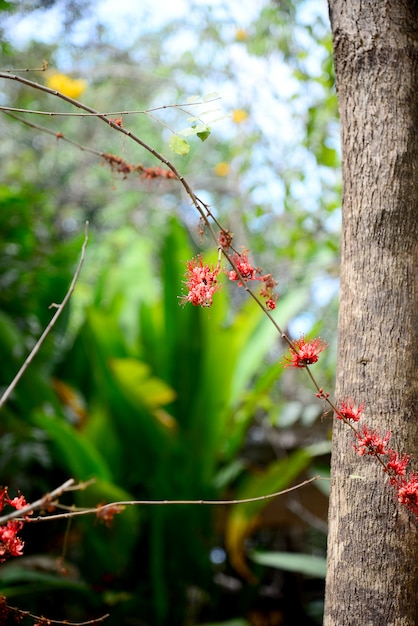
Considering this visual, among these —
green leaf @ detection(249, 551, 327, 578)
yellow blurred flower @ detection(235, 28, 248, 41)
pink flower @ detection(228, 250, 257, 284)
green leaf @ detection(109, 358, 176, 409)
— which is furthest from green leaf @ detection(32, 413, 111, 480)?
yellow blurred flower @ detection(235, 28, 248, 41)

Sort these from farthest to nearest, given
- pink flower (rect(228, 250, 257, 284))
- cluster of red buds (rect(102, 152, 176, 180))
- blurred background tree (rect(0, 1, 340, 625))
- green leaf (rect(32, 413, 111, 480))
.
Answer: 1. blurred background tree (rect(0, 1, 340, 625))
2. green leaf (rect(32, 413, 111, 480))
3. cluster of red buds (rect(102, 152, 176, 180))
4. pink flower (rect(228, 250, 257, 284))

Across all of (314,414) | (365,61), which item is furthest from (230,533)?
(365,61)

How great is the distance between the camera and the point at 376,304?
2.66 feet

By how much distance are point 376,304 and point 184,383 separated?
1712mm

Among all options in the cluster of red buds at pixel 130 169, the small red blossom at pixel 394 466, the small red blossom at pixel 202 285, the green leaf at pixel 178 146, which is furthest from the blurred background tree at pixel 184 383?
the small red blossom at pixel 394 466

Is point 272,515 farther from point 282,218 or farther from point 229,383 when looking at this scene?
point 282,218

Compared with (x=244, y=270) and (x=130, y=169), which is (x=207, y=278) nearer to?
(x=244, y=270)

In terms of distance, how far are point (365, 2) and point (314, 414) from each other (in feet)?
5.68

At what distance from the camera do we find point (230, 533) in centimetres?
230

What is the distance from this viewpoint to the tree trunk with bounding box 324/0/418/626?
749 millimetres

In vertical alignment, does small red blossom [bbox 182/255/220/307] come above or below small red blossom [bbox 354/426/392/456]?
above

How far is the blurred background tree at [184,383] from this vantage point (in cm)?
219

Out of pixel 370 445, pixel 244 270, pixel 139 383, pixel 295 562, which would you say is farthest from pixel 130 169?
pixel 295 562

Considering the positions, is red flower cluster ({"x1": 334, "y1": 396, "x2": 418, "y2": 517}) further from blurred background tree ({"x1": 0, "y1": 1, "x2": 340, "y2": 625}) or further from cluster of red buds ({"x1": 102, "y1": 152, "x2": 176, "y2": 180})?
blurred background tree ({"x1": 0, "y1": 1, "x2": 340, "y2": 625})
